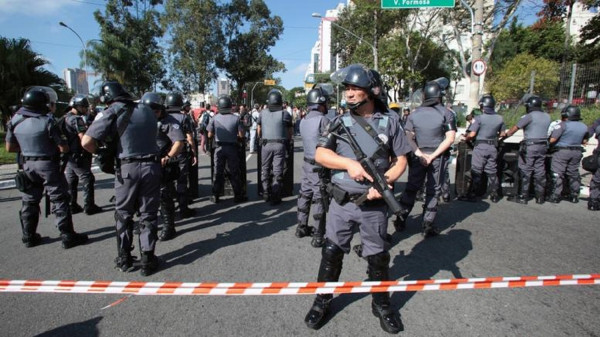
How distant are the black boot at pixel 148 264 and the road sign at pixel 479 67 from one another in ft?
33.7

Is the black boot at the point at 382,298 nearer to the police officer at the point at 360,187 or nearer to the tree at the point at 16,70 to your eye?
the police officer at the point at 360,187

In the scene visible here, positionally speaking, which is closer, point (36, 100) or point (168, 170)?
point (36, 100)

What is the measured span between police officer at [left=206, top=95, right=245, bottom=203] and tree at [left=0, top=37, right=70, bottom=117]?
1692cm

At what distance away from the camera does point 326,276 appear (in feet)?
8.70

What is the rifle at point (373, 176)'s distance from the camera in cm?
229

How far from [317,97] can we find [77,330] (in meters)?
3.75

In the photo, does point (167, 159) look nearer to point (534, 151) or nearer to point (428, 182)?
point (428, 182)

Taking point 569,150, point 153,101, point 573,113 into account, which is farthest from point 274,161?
point 573,113

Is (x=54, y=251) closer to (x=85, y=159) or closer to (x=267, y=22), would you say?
(x=85, y=159)

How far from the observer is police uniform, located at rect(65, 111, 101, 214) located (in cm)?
555

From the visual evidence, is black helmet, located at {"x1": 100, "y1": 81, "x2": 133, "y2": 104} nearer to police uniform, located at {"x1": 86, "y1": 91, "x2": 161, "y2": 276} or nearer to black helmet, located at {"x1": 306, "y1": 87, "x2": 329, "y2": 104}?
police uniform, located at {"x1": 86, "y1": 91, "x2": 161, "y2": 276}

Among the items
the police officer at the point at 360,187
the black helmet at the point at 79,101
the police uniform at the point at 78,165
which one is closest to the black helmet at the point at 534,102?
the police officer at the point at 360,187

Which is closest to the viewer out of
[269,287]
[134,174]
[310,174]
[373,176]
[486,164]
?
[373,176]

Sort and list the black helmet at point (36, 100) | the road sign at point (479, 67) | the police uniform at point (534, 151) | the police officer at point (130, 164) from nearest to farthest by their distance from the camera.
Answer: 1. the police officer at point (130, 164)
2. the black helmet at point (36, 100)
3. the police uniform at point (534, 151)
4. the road sign at point (479, 67)
